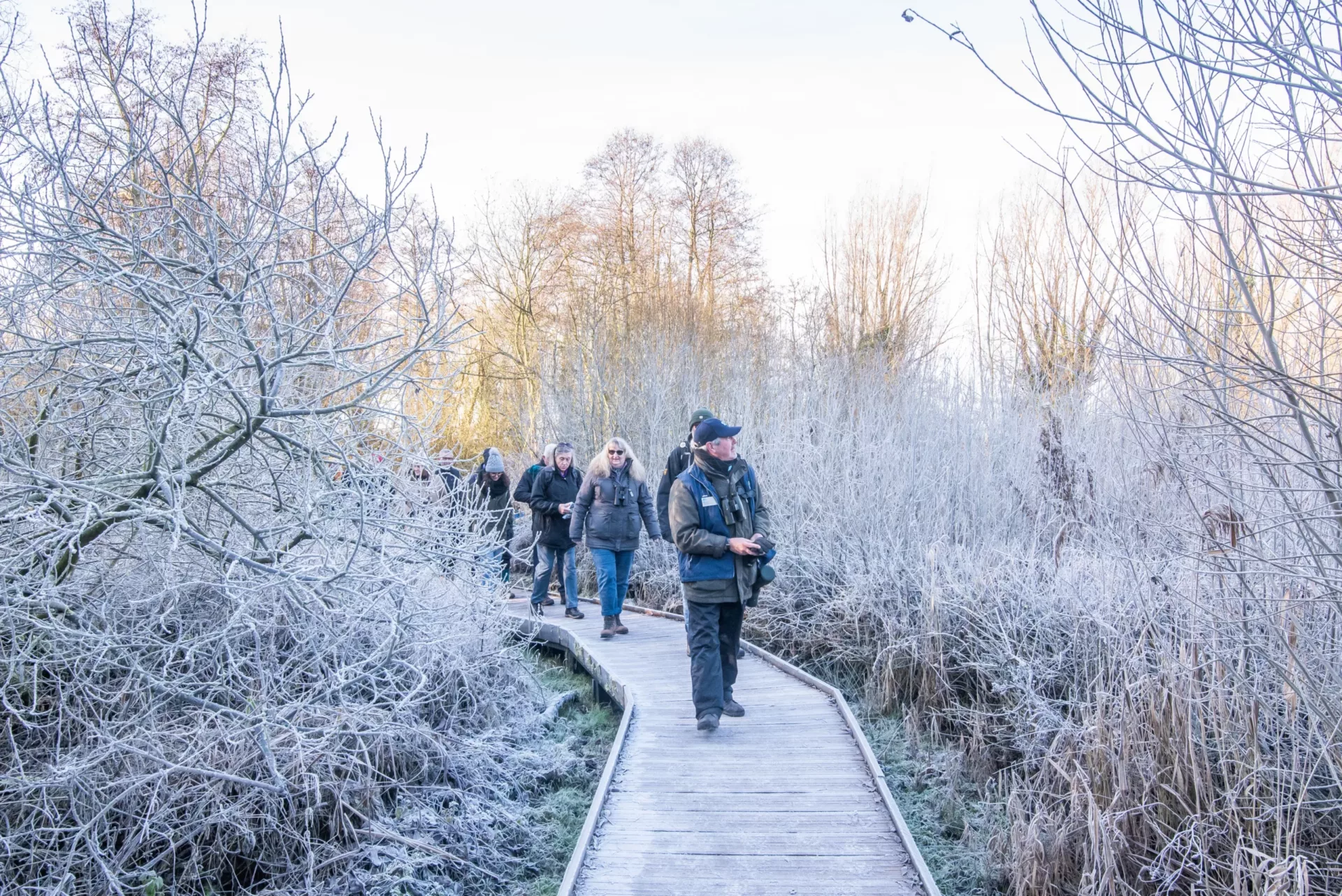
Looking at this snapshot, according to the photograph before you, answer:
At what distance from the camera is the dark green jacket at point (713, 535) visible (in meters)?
5.40

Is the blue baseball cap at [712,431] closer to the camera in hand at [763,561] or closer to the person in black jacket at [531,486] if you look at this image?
the camera in hand at [763,561]

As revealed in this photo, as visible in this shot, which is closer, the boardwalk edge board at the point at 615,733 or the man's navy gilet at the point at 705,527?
the boardwalk edge board at the point at 615,733

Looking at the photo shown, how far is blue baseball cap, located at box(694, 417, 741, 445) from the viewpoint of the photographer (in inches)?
217

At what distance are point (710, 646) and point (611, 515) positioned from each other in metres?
3.07

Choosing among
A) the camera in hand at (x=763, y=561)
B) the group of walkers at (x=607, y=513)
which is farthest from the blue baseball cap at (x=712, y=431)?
the group of walkers at (x=607, y=513)

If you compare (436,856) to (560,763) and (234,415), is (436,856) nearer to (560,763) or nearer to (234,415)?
(560,763)

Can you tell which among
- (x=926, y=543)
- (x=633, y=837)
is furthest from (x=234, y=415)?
(x=926, y=543)

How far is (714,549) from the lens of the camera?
5.38 m

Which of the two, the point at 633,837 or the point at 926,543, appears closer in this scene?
the point at 633,837

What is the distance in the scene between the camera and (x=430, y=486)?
659 cm

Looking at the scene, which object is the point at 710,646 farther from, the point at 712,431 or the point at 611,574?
the point at 611,574

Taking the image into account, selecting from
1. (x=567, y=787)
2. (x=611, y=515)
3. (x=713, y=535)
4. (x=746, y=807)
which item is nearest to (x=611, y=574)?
(x=611, y=515)

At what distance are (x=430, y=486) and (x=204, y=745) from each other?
2.41 meters

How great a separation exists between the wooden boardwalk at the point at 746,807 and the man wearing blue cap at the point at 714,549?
43cm
